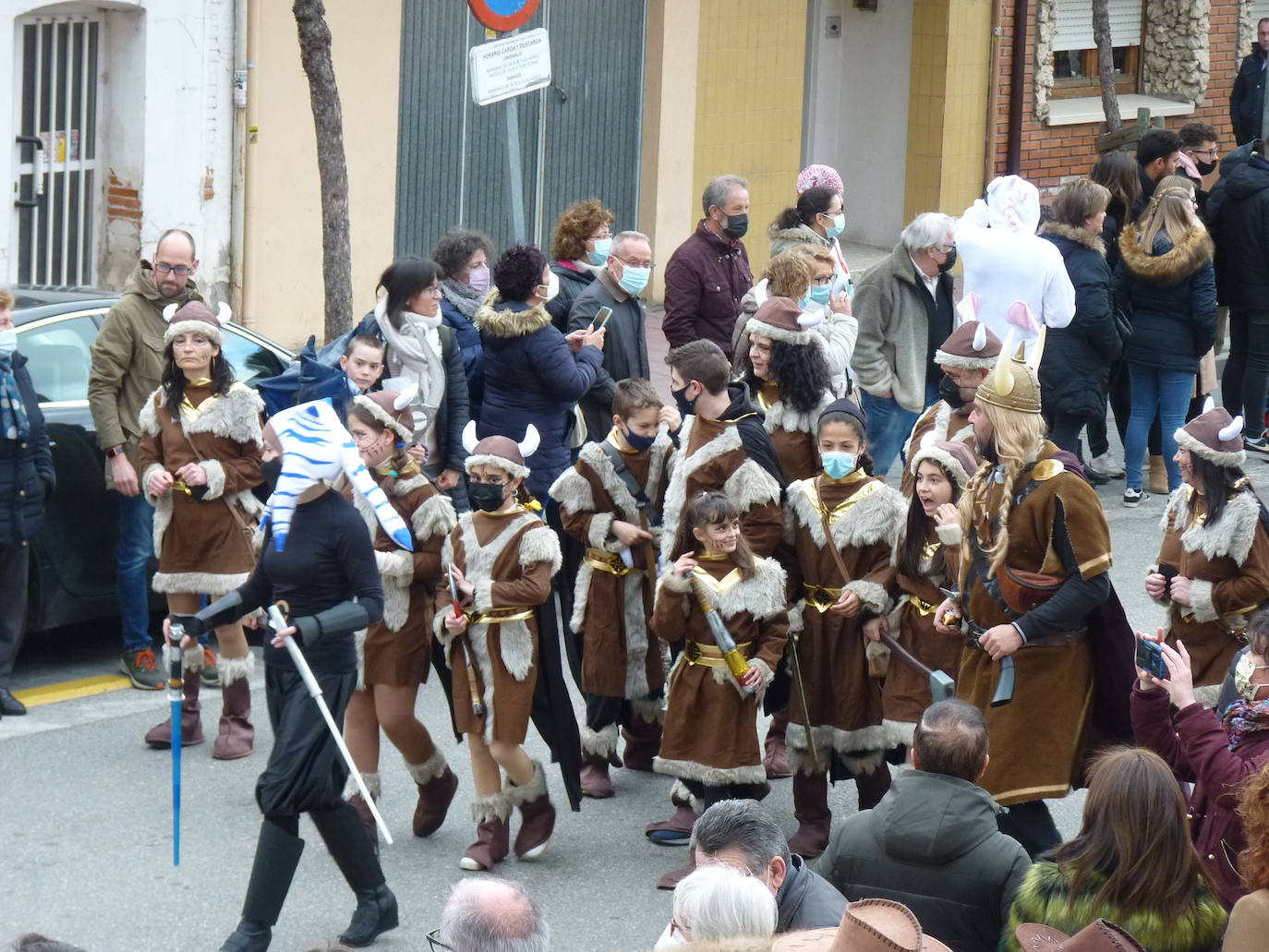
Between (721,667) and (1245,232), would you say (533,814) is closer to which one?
(721,667)

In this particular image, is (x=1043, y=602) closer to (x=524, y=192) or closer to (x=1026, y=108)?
(x=524, y=192)

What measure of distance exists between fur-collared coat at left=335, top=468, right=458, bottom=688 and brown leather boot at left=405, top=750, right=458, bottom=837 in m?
0.34

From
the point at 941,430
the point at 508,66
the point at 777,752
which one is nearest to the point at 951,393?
the point at 941,430

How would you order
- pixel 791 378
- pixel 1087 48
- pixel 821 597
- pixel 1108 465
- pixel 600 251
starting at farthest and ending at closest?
pixel 1087 48 < pixel 1108 465 < pixel 600 251 < pixel 791 378 < pixel 821 597

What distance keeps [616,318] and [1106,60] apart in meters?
9.38

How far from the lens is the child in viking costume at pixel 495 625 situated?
6473 millimetres

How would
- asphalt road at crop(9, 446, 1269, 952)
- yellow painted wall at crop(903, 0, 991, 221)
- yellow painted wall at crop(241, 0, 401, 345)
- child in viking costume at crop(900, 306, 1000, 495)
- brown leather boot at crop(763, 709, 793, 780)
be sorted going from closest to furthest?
asphalt road at crop(9, 446, 1269, 952) → child in viking costume at crop(900, 306, 1000, 495) → brown leather boot at crop(763, 709, 793, 780) → yellow painted wall at crop(241, 0, 401, 345) → yellow painted wall at crop(903, 0, 991, 221)

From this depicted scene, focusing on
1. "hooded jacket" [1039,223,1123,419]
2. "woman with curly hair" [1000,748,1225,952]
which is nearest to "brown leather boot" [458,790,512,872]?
"woman with curly hair" [1000,748,1225,952]

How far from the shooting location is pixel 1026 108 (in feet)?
63.1

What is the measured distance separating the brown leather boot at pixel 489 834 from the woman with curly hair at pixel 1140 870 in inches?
106

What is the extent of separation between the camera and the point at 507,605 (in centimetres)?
643

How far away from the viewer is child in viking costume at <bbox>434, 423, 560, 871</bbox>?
647 cm

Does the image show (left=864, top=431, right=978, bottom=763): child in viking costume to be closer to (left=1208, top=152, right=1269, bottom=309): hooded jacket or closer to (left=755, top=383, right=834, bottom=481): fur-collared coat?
(left=755, top=383, right=834, bottom=481): fur-collared coat

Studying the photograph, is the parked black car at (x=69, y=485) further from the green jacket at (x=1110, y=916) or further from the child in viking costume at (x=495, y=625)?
the green jacket at (x=1110, y=916)
